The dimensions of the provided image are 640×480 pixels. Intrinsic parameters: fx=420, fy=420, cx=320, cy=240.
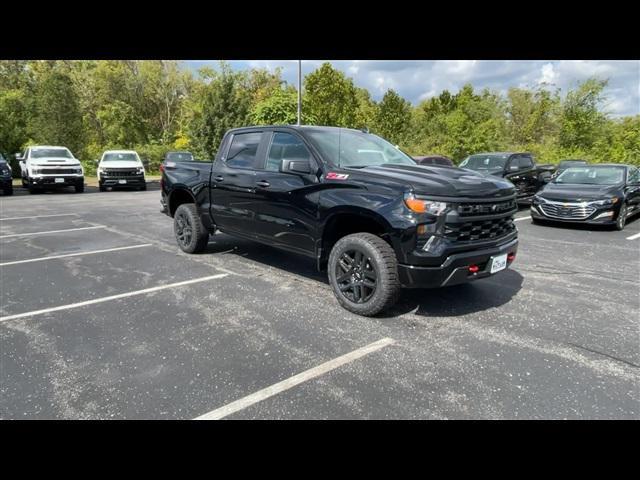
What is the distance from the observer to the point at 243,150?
5.59m

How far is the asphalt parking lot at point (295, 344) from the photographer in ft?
8.87

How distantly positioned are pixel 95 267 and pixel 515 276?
581 centimetres

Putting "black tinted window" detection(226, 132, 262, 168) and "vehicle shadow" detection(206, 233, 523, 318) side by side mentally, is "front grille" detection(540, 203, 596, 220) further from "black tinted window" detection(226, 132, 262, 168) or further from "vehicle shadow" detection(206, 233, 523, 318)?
"black tinted window" detection(226, 132, 262, 168)

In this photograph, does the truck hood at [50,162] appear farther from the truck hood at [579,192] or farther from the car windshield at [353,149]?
the truck hood at [579,192]

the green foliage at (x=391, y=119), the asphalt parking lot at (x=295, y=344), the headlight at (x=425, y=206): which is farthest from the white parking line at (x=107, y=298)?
the green foliage at (x=391, y=119)

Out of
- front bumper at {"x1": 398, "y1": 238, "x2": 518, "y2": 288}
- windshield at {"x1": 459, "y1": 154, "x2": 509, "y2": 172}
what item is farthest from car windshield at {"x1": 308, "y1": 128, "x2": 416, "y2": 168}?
windshield at {"x1": 459, "y1": 154, "x2": 509, "y2": 172}

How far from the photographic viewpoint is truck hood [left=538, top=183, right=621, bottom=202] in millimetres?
9102

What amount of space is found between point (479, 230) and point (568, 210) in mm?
6540

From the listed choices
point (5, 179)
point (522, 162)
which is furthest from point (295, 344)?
point (5, 179)

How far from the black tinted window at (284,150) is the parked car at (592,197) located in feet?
23.4

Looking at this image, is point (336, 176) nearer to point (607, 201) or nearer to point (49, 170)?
point (607, 201)
